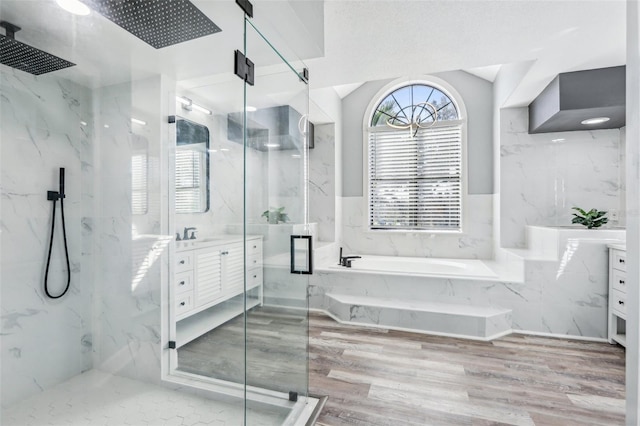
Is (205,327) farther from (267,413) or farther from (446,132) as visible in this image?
(446,132)

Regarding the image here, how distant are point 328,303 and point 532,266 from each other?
2.15 metres

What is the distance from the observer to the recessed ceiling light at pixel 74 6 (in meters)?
1.50

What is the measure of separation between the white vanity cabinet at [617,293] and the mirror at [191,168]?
343 centimetres

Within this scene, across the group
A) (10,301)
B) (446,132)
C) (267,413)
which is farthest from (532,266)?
(10,301)

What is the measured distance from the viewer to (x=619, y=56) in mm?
2637

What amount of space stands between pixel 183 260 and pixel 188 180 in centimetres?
55

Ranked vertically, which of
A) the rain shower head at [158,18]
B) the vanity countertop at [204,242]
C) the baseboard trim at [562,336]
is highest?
the rain shower head at [158,18]

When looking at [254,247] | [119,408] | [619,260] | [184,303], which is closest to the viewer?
[254,247]

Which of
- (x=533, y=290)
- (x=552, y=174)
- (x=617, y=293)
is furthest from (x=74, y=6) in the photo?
(x=552, y=174)

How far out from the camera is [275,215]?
6.21 ft

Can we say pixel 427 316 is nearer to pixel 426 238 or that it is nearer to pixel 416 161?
pixel 426 238

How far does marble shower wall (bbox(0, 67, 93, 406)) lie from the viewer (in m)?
1.62

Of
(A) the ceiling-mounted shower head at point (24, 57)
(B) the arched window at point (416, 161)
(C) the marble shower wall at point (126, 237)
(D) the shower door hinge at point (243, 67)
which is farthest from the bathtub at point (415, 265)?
(A) the ceiling-mounted shower head at point (24, 57)

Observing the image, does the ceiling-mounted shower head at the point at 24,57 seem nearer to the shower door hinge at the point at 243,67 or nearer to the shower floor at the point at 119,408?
the shower door hinge at the point at 243,67
